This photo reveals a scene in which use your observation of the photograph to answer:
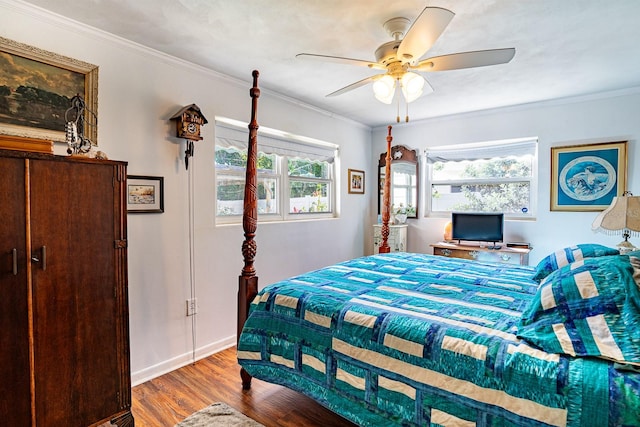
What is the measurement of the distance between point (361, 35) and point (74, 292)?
7.30 feet

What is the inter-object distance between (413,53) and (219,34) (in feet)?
4.20

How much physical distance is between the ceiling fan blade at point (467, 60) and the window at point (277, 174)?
70.6 inches

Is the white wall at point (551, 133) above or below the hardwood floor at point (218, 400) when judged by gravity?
above

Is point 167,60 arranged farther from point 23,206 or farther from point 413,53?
point 413,53

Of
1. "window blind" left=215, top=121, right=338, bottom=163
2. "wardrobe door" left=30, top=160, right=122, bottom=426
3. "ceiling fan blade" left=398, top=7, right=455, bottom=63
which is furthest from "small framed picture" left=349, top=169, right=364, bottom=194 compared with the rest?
"wardrobe door" left=30, top=160, right=122, bottom=426

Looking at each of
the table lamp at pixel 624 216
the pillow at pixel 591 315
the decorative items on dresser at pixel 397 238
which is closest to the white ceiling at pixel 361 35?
the table lamp at pixel 624 216

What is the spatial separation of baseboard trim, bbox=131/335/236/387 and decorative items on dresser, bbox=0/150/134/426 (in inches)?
23.5

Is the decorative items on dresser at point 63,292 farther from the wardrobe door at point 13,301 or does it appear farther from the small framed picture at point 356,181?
the small framed picture at point 356,181

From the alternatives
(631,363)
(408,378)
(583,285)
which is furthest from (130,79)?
(631,363)

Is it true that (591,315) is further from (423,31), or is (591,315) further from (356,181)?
(356,181)

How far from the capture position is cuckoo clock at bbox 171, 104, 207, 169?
251cm

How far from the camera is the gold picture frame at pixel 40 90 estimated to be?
1830mm

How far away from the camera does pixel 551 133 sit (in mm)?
3654

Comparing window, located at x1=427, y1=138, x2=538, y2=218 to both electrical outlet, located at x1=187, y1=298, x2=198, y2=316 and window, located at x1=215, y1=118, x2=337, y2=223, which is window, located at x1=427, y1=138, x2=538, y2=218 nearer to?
window, located at x1=215, y1=118, x2=337, y2=223
